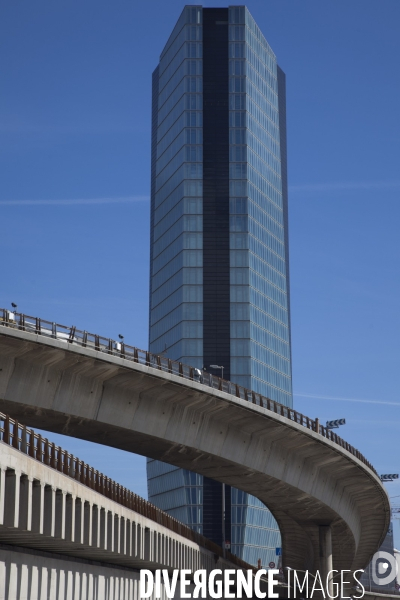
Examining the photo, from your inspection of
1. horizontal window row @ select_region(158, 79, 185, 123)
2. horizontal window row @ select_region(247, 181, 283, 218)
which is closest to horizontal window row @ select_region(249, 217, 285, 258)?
horizontal window row @ select_region(247, 181, 283, 218)

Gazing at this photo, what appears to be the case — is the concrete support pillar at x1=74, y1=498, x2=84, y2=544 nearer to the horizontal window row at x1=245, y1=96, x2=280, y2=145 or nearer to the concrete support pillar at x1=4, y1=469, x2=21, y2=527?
the concrete support pillar at x1=4, y1=469, x2=21, y2=527

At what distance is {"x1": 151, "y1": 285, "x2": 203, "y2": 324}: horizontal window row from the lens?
160 metres

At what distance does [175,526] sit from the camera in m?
69.0

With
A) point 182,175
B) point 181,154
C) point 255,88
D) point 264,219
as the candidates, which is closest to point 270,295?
point 264,219

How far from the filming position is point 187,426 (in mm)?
58781

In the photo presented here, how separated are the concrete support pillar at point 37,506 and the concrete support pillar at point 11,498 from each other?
8.92 feet

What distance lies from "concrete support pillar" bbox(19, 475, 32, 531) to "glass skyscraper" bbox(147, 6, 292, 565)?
117m

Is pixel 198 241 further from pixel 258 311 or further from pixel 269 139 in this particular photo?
pixel 269 139

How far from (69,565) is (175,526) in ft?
80.2

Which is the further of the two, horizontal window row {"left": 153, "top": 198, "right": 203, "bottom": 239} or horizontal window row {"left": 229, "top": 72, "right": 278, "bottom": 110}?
horizontal window row {"left": 229, "top": 72, "right": 278, "bottom": 110}

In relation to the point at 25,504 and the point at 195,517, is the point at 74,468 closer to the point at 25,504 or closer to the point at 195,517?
the point at 25,504

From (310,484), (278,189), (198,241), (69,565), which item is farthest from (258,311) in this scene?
(69,565)

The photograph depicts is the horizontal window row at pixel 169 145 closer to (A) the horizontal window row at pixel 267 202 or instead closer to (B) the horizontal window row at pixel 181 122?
(B) the horizontal window row at pixel 181 122

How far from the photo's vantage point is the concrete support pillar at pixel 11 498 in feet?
105
